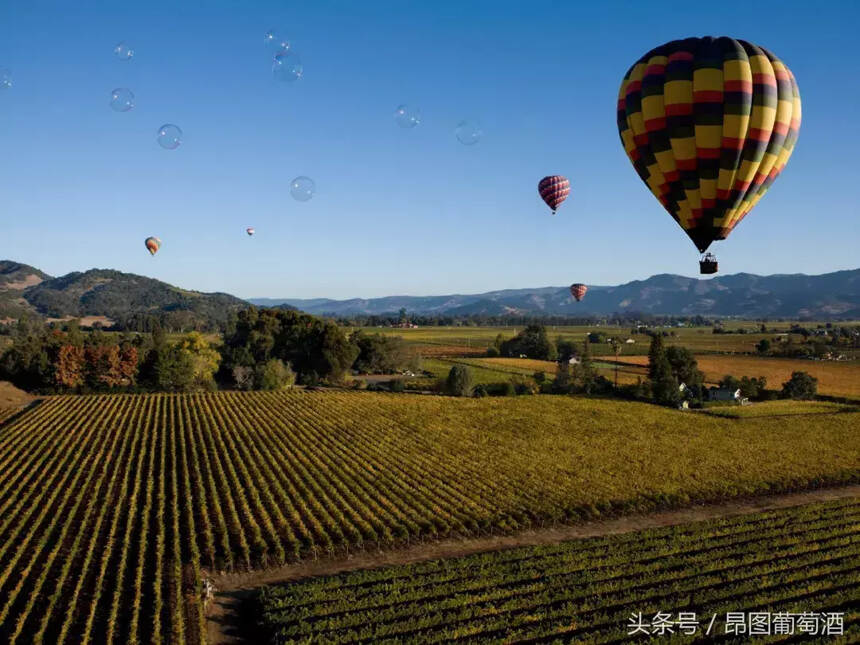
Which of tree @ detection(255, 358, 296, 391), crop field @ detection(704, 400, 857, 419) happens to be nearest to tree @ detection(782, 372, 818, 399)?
crop field @ detection(704, 400, 857, 419)

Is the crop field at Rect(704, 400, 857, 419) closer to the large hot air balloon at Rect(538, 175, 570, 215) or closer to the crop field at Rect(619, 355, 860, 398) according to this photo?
the crop field at Rect(619, 355, 860, 398)

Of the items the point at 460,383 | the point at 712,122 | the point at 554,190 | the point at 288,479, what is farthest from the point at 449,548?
the point at 460,383

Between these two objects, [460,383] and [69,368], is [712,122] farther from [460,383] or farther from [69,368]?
[69,368]

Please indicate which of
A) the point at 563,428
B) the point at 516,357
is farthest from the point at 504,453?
the point at 516,357

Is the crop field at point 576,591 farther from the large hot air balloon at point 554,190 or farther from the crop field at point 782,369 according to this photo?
the crop field at point 782,369

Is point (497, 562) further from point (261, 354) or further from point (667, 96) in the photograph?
point (261, 354)

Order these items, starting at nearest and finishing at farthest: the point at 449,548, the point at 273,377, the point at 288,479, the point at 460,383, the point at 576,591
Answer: the point at 576,591 < the point at 449,548 < the point at 288,479 < the point at 460,383 < the point at 273,377

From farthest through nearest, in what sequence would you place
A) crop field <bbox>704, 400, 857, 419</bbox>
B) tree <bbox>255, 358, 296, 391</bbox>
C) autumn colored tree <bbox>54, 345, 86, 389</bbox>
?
tree <bbox>255, 358, 296, 391</bbox>
autumn colored tree <bbox>54, 345, 86, 389</bbox>
crop field <bbox>704, 400, 857, 419</bbox>
